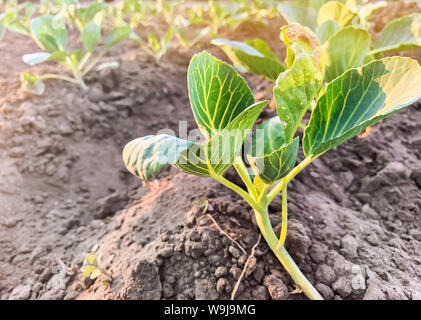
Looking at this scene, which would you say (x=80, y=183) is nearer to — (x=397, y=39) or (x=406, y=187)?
(x=406, y=187)

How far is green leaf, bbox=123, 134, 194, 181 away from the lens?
25.4 inches

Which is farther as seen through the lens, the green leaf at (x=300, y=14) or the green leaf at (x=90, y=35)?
the green leaf at (x=90, y=35)

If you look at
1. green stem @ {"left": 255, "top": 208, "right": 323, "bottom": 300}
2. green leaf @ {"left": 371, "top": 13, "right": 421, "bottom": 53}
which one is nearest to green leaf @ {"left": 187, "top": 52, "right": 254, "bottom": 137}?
green stem @ {"left": 255, "top": 208, "right": 323, "bottom": 300}

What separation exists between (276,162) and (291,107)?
0.43ft

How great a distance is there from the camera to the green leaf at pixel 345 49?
1.16 m

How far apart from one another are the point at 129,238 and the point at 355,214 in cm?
70

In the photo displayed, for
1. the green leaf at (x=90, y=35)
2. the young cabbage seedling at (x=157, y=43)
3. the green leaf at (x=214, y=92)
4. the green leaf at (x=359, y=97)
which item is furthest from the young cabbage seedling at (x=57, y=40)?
the green leaf at (x=359, y=97)

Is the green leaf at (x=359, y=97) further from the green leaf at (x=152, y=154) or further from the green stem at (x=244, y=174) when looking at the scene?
the green leaf at (x=152, y=154)

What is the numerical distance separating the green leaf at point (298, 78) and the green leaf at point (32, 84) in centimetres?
127

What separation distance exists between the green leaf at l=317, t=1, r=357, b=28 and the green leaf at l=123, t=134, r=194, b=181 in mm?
995

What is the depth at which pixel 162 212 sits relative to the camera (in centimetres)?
117

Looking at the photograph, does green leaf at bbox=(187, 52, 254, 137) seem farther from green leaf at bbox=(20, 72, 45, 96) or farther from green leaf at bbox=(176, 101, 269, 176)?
green leaf at bbox=(20, 72, 45, 96)

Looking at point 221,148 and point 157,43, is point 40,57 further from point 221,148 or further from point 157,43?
point 221,148

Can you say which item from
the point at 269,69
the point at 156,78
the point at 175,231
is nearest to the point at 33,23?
the point at 156,78
